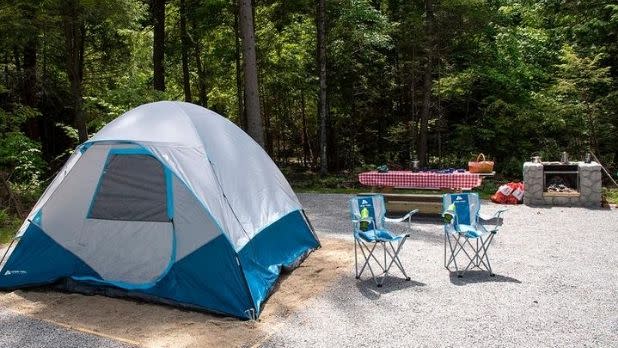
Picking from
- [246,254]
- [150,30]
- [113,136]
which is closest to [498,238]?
[246,254]

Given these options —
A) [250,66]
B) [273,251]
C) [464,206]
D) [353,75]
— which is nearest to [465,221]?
[464,206]

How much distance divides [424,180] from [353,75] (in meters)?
6.64

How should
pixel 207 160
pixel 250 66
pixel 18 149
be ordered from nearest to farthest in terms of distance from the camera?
pixel 207 160, pixel 250 66, pixel 18 149

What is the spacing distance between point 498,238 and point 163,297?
4.52 meters

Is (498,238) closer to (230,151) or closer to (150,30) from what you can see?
(230,151)

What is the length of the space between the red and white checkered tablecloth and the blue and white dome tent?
4.85 meters

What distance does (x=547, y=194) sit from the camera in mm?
9156

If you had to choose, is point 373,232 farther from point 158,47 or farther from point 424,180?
point 158,47

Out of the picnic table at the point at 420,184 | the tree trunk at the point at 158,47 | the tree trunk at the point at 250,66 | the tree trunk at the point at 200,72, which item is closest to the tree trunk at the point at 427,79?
the picnic table at the point at 420,184

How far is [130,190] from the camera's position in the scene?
15.8 feet

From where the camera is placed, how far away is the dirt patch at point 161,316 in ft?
Result: 12.1

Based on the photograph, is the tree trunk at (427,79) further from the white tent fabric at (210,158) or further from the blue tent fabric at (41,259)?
the blue tent fabric at (41,259)

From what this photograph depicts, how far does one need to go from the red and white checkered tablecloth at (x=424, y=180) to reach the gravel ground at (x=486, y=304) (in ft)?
8.29

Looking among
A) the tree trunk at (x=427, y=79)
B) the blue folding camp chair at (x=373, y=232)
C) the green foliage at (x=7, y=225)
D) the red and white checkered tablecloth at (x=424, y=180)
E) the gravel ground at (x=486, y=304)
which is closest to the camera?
the gravel ground at (x=486, y=304)
